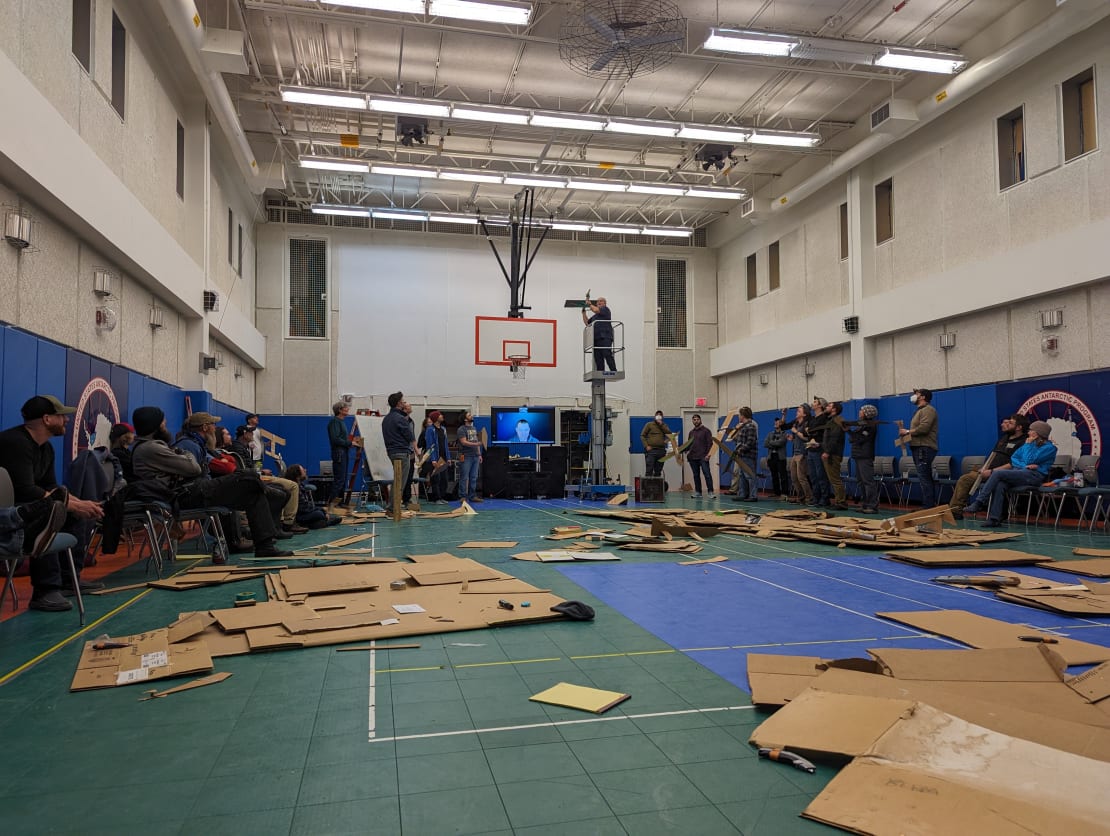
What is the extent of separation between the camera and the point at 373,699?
109 inches

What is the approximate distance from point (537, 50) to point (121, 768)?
11587 millimetres

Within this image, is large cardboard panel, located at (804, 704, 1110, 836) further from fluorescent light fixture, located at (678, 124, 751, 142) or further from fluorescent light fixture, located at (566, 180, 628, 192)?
A: fluorescent light fixture, located at (566, 180, 628, 192)

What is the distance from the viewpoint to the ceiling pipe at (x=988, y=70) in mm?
8977

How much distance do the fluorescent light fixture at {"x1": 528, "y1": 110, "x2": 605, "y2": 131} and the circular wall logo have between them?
7.12 meters

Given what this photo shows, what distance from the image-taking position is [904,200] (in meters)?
13.2

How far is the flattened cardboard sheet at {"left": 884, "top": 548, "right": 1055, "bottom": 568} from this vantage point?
5664mm

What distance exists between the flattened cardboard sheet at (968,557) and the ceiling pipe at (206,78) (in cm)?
960

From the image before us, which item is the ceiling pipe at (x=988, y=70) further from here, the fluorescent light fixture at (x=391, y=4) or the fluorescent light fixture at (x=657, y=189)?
the fluorescent light fixture at (x=391, y=4)

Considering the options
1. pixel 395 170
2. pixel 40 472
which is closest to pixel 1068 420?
pixel 40 472

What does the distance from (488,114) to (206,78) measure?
13.2 feet

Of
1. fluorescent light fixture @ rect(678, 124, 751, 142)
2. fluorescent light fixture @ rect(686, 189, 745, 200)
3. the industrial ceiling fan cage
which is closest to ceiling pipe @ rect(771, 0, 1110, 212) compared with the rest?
fluorescent light fixture @ rect(686, 189, 745, 200)

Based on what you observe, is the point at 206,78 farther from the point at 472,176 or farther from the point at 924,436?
the point at 924,436

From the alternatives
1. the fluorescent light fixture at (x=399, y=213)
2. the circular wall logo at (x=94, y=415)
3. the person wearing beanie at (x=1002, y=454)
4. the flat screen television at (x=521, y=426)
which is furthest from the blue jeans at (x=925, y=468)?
the fluorescent light fixture at (x=399, y=213)

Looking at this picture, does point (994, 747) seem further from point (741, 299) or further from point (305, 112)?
point (741, 299)
